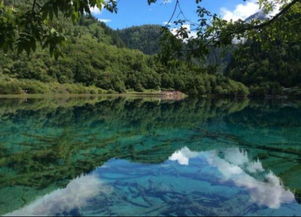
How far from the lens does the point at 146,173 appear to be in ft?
46.6

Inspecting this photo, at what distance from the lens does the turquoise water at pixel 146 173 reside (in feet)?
33.3

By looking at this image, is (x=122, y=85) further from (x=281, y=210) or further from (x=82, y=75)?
(x=281, y=210)

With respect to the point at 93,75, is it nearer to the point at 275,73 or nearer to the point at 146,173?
the point at 275,73

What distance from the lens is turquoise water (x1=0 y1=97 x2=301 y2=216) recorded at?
10156mm

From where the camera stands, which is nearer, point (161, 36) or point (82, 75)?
point (161, 36)

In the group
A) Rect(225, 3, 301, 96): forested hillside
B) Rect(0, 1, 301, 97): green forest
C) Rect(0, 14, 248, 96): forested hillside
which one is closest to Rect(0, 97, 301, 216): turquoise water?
Rect(0, 1, 301, 97): green forest

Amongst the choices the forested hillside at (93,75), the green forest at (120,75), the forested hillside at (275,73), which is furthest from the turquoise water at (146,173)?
the forested hillside at (275,73)

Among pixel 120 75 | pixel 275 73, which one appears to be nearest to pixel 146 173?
pixel 120 75

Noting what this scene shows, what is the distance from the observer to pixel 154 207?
994 centimetres

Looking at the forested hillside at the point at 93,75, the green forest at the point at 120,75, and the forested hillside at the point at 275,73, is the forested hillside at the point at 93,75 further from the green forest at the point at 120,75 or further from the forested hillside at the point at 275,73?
the forested hillside at the point at 275,73

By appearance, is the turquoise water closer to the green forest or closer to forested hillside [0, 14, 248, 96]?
the green forest

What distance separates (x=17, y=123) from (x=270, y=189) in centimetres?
2262

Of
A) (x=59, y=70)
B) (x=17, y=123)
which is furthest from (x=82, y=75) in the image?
(x=17, y=123)

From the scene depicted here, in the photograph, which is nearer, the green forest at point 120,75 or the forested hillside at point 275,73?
the green forest at point 120,75
